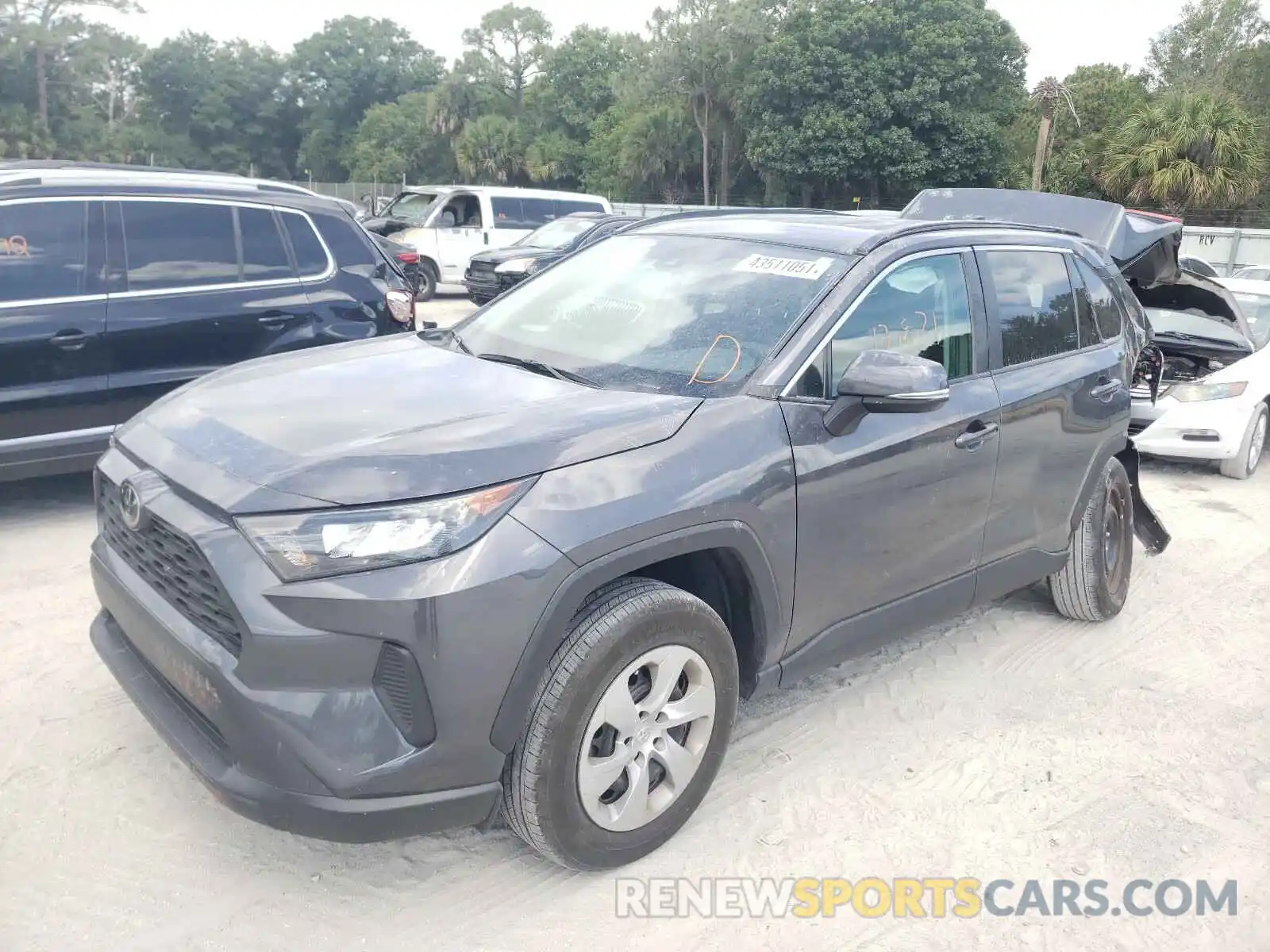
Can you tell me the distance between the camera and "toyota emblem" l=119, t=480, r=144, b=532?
2791 mm

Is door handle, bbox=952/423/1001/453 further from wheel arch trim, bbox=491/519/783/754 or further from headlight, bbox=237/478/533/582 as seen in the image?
headlight, bbox=237/478/533/582

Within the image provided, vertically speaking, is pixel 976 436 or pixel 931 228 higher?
pixel 931 228

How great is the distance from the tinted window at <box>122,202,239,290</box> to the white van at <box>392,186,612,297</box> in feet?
37.4

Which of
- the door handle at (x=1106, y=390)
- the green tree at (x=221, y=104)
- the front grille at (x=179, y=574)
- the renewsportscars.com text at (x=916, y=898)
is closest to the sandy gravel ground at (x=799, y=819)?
the renewsportscars.com text at (x=916, y=898)

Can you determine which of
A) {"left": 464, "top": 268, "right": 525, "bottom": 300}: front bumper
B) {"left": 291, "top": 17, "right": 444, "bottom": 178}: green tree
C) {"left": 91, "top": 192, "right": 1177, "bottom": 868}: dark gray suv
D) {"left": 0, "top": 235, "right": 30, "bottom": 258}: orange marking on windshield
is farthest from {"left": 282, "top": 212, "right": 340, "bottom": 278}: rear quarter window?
{"left": 291, "top": 17, "right": 444, "bottom": 178}: green tree

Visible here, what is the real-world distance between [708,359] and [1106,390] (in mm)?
2273

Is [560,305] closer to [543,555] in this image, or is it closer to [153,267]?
Result: [543,555]

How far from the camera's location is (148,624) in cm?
276

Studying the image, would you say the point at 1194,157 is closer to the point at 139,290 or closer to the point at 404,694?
the point at 139,290

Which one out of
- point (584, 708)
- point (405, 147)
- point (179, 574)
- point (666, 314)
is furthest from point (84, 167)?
point (405, 147)

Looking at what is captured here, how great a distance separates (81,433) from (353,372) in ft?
8.68

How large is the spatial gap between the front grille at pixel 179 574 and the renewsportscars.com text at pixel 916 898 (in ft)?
4.28

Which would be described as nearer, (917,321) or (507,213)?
A: (917,321)

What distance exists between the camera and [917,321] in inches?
145
